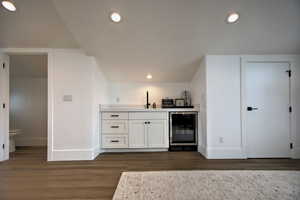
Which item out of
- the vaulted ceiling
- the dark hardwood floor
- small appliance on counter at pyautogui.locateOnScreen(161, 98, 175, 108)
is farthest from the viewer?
small appliance on counter at pyautogui.locateOnScreen(161, 98, 175, 108)

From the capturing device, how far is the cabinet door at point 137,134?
3.72 metres

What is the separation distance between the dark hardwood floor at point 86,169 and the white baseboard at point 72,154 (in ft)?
0.50

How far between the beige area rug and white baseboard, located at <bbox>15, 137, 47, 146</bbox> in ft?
10.7

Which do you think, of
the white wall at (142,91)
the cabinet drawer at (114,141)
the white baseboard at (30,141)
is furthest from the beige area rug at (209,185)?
the white baseboard at (30,141)

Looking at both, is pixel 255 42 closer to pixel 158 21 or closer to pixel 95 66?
pixel 158 21

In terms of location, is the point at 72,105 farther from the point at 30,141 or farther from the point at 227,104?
the point at 227,104

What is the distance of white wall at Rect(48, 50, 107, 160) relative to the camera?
320 cm

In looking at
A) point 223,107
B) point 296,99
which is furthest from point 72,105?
point 296,99

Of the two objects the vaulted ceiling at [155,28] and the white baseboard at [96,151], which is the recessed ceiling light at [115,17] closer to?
the vaulted ceiling at [155,28]

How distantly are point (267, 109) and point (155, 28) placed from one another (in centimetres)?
259

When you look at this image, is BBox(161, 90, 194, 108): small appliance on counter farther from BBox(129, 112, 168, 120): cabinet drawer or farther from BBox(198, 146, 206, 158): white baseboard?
BBox(198, 146, 206, 158): white baseboard

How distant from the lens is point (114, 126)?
3.72 m

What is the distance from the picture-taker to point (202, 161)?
3.06 metres

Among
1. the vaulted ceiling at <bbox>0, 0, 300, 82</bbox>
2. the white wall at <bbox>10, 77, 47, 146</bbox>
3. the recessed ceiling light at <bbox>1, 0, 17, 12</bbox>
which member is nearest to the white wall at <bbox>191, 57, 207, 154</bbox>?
the vaulted ceiling at <bbox>0, 0, 300, 82</bbox>
